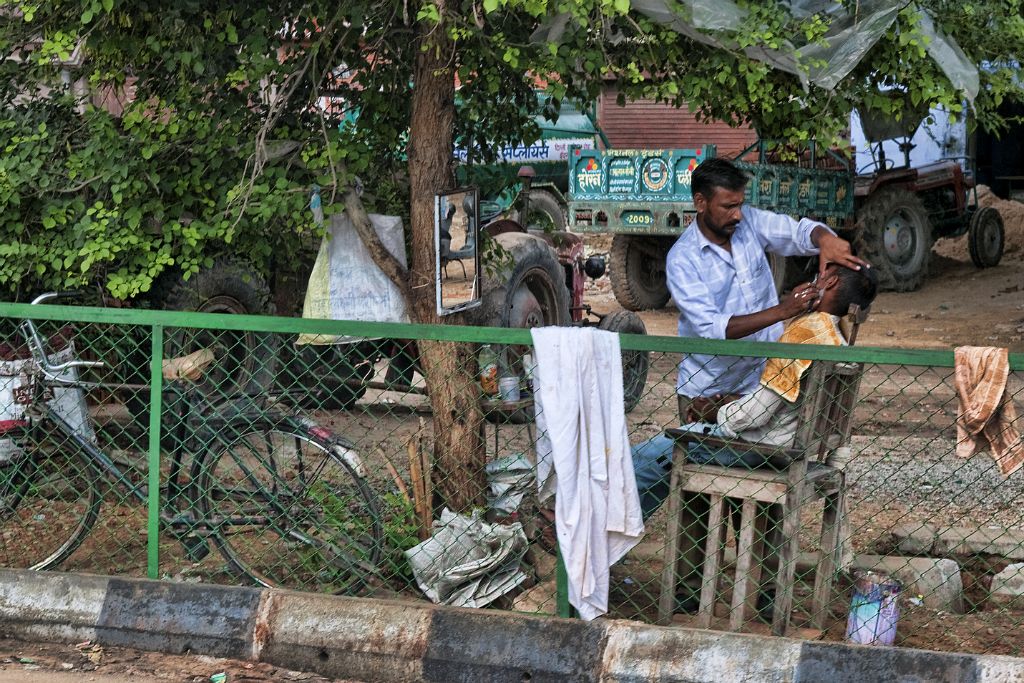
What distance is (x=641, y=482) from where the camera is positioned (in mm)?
4531

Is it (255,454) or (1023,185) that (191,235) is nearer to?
(255,454)

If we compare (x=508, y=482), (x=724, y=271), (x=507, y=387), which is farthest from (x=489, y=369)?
(x=724, y=271)

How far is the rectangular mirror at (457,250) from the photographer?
506cm

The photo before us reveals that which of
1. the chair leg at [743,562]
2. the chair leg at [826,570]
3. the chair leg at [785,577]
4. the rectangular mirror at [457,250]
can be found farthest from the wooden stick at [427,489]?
the chair leg at [826,570]

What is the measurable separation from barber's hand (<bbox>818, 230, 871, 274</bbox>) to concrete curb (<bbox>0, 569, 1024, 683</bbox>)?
1332 mm

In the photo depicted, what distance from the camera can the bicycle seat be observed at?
4992 millimetres

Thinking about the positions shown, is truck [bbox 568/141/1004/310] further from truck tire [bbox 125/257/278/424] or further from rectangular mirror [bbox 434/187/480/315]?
rectangular mirror [bbox 434/187/480/315]

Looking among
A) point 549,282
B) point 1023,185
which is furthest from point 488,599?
point 1023,185

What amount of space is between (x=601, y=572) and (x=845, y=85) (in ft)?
7.42

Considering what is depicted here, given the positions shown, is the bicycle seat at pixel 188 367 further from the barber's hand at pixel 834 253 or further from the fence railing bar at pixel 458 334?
the barber's hand at pixel 834 253

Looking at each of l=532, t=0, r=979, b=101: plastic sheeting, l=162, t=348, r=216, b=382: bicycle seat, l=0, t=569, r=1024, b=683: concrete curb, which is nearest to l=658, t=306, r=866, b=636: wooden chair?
l=0, t=569, r=1024, b=683: concrete curb

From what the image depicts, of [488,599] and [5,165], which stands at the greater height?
[5,165]

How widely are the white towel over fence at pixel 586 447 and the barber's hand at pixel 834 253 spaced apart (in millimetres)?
950

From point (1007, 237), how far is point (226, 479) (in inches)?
648
